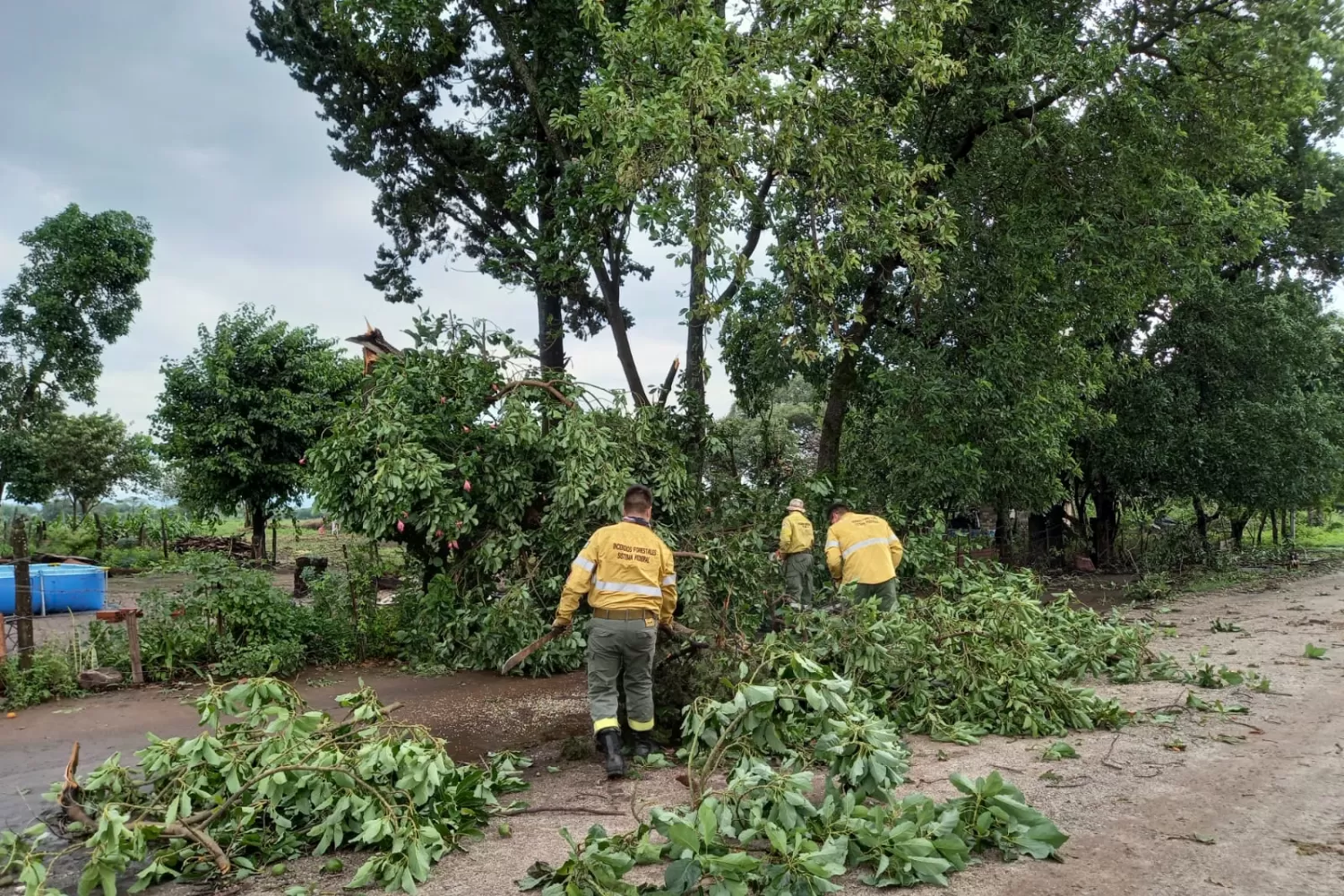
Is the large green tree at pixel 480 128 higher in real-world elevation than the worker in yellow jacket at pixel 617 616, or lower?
higher


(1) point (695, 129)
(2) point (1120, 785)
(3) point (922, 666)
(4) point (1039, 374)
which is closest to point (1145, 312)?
(4) point (1039, 374)

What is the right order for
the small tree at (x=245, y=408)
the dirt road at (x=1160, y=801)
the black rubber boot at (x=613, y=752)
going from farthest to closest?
the small tree at (x=245, y=408) < the black rubber boot at (x=613, y=752) < the dirt road at (x=1160, y=801)

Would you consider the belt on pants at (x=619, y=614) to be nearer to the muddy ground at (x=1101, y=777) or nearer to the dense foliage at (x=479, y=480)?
the muddy ground at (x=1101, y=777)

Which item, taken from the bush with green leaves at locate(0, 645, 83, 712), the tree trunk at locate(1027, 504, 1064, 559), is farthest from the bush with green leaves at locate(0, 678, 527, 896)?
the tree trunk at locate(1027, 504, 1064, 559)

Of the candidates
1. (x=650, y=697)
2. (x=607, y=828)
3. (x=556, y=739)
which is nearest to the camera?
(x=607, y=828)

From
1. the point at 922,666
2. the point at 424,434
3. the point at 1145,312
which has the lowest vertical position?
the point at 922,666

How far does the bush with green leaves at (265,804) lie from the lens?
3.82 meters

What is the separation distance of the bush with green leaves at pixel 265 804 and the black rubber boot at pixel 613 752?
2.58 ft

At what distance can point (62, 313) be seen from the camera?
23.1 m

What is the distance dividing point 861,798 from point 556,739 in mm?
3059

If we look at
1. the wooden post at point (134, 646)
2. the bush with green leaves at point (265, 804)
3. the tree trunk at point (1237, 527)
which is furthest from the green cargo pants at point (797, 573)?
the tree trunk at point (1237, 527)

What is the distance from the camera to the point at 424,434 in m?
8.97

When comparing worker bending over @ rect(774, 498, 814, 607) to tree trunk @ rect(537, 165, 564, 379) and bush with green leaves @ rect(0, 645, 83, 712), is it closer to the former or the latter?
tree trunk @ rect(537, 165, 564, 379)

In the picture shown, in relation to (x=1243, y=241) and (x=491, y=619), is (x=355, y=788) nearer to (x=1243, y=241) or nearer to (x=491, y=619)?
(x=491, y=619)
